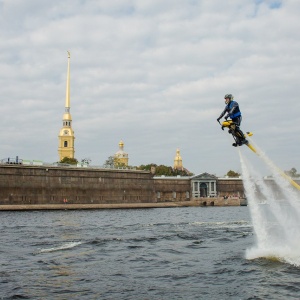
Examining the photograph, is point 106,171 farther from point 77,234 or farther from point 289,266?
point 289,266

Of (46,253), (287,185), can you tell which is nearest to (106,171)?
(46,253)

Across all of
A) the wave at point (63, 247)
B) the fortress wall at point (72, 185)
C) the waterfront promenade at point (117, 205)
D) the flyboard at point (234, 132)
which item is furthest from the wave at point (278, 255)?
the fortress wall at point (72, 185)

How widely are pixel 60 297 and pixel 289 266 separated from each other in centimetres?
1041

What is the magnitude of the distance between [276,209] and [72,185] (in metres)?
94.4

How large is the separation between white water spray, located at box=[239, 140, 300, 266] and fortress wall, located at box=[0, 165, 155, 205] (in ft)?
268

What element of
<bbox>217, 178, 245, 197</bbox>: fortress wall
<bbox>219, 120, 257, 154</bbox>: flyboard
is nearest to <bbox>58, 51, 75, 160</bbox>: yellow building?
<bbox>217, 178, 245, 197</bbox>: fortress wall

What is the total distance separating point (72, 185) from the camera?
114938mm

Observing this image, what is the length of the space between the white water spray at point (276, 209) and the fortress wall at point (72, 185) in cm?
8178

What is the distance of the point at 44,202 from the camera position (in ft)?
355

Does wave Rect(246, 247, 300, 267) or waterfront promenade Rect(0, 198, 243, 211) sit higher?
waterfront promenade Rect(0, 198, 243, 211)

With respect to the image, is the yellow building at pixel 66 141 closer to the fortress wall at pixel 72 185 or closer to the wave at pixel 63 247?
the fortress wall at pixel 72 185

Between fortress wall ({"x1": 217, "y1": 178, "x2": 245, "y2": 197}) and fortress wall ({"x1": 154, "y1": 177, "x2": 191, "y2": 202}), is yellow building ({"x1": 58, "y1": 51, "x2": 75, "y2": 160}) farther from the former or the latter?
fortress wall ({"x1": 217, "y1": 178, "x2": 245, "y2": 197})

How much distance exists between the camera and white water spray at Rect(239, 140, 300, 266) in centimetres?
2066

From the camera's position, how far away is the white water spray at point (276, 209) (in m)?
20.7
